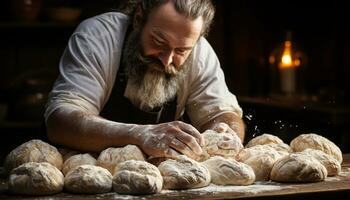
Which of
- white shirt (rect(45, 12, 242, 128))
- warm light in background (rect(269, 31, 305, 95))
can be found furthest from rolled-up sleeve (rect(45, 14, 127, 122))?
warm light in background (rect(269, 31, 305, 95))

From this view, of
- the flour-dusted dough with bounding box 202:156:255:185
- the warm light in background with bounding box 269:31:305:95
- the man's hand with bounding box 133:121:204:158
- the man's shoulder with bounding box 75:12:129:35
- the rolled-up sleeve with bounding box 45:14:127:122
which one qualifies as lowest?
the warm light in background with bounding box 269:31:305:95

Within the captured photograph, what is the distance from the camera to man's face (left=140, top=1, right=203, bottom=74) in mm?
2713

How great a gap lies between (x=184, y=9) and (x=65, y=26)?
2.17m

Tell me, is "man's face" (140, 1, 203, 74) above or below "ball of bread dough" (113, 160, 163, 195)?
above

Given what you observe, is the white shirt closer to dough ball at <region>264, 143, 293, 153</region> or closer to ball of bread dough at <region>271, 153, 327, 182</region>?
dough ball at <region>264, 143, 293, 153</region>

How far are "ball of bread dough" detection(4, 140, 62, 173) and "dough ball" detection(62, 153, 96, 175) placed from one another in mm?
36

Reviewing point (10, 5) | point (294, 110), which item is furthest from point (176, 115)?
point (10, 5)

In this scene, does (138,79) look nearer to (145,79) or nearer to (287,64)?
(145,79)

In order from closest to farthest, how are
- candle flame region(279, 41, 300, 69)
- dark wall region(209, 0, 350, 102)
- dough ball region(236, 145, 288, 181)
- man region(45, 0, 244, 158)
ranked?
dough ball region(236, 145, 288, 181) → man region(45, 0, 244, 158) → candle flame region(279, 41, 300, 69) → dark wall region(209, 0, 350, 102)

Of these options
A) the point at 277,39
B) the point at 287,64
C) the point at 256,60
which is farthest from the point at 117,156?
the point at 277,39

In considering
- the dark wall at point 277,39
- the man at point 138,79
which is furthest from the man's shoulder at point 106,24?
the dark wall at point 277,39

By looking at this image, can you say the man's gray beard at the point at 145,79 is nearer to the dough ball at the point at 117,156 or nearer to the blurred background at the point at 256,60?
the dough ball at the point at 117,156

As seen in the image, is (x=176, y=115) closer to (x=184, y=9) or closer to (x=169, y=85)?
(x=169, y=85)

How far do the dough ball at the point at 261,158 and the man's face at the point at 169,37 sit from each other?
2.02 ft
